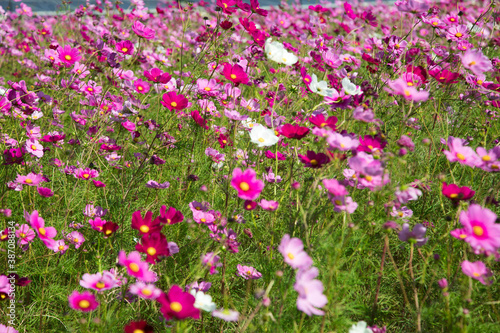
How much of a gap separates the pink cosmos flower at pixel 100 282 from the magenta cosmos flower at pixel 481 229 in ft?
2.89

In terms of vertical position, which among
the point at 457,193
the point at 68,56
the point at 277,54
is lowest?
the point at 68,56

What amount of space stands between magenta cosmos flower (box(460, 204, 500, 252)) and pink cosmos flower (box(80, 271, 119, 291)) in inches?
34.6

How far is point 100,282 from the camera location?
38.3 inches

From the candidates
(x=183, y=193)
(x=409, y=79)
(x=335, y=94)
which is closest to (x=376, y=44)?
(x=409, y=79)

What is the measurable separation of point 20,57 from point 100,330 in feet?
13.4

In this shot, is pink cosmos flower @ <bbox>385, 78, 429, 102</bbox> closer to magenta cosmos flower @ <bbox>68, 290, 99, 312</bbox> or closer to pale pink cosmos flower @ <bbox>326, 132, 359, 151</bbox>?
pale pink cosmos flower @ <bbox>326, 132, 359, 151</bbox>

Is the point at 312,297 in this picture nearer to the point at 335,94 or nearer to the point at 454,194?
the point at 454,194

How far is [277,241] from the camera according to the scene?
1.52 meters

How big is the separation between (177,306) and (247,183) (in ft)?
1.33

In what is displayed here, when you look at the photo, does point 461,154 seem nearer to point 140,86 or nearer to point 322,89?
point 322,89

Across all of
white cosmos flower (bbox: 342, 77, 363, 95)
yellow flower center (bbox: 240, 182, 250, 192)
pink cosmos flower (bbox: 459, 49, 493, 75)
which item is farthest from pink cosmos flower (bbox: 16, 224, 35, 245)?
pink cosmos flower (bbox: 459, 49, 493, 75)

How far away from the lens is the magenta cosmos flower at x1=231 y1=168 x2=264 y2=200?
3.34 feet

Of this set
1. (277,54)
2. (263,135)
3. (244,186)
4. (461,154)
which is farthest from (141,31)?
(461,154)

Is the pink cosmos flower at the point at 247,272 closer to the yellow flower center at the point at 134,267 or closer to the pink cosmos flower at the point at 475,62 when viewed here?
the yellow flower center at the point at 134,267
